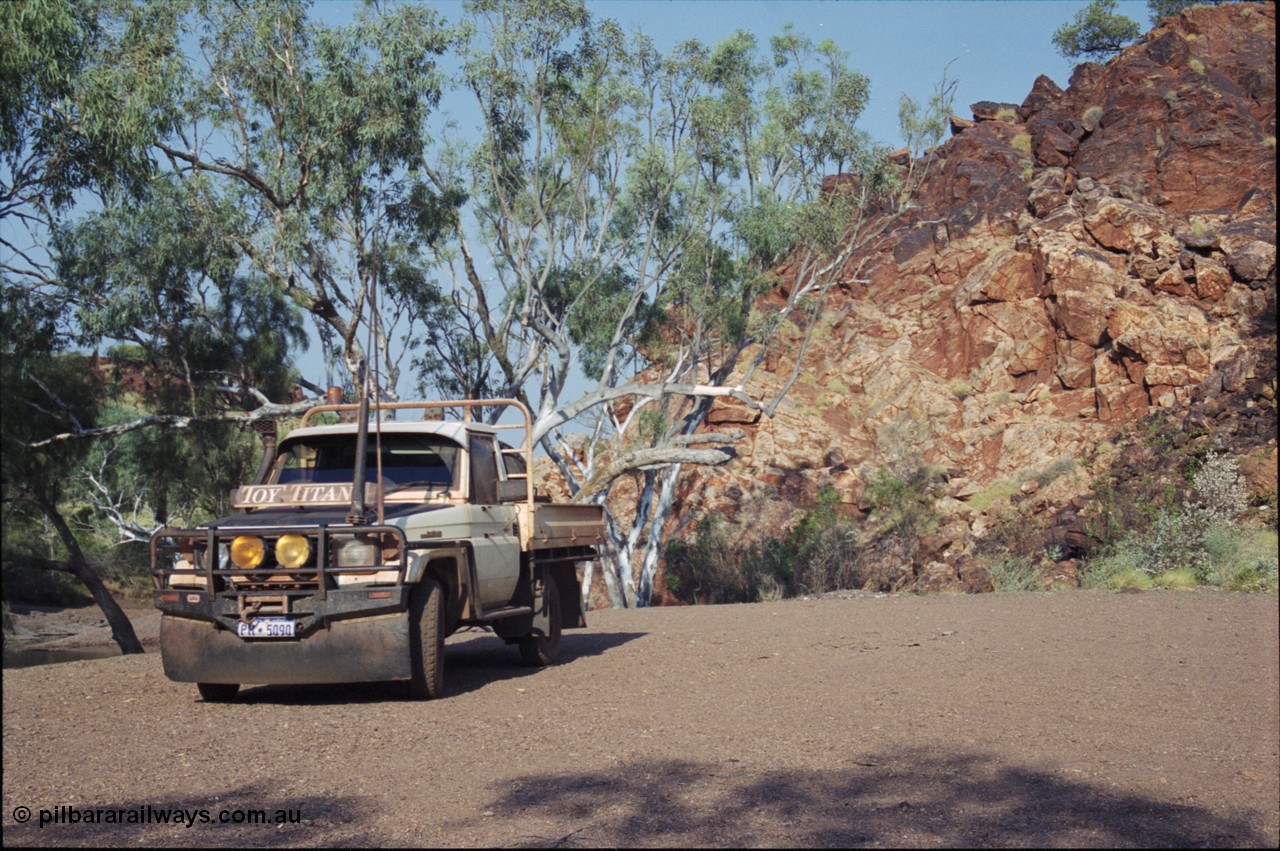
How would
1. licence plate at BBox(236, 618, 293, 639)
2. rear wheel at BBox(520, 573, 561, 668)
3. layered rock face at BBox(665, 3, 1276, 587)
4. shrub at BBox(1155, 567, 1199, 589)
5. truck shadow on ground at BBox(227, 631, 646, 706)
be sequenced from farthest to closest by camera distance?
1. layered rock face at BBox(665, 3, 1276, 587)
2. shrub at BBox(1155, 567, 1199, 589)
3. rear wheel at BBox(520, 573, 561, 668)
4. truck shadow on ground at BBox(227, 631, 646, 706)
5. licence plate at BBox(236, 618, 293, 639)

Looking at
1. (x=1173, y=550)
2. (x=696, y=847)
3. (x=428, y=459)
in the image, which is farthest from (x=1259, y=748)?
(x=1173, y=550)

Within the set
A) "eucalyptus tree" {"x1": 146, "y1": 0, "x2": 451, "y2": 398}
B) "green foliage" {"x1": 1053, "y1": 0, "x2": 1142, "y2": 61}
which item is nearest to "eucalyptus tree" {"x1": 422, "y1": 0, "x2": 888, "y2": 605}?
"eucalyptus tree" {"x1": 146, "y1": 0, "x2": 451, "y2": 398}

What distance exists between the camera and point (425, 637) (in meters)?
8.51

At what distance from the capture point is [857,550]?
32812mm

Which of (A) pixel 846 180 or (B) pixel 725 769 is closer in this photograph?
(B) pixel 725 769

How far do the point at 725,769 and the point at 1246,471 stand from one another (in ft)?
70.6

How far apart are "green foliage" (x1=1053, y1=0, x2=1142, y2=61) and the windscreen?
4930 cm

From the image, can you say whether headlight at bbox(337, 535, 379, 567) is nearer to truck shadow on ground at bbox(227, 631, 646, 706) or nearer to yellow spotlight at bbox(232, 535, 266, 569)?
yellow spotlight at bbox(232, 535, 266, 569)

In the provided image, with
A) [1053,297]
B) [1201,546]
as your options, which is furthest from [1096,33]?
[1201,546]

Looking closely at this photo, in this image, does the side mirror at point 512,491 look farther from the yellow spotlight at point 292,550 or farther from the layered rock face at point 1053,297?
the layered rock face at point 1053,297

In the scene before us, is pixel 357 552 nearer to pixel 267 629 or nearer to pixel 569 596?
pixel 267 629

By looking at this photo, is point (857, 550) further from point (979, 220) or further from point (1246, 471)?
point (979, 220)

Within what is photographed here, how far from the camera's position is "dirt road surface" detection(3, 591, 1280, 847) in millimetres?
5176

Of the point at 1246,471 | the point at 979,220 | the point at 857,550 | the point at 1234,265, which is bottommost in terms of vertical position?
the point at 857,550
